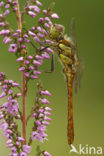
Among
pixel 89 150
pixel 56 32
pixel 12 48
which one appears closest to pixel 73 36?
pixel 56 32

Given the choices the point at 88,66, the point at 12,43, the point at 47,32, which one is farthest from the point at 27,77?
the point at 88,66

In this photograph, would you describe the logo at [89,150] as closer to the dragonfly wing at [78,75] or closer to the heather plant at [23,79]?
the dragonfly wing at [78,75]

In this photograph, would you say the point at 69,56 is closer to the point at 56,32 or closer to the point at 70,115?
the point at 56,32

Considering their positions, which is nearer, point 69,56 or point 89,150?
point 69,56

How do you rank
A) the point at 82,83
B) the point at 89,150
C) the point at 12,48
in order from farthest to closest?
the point at 82,83 < the point at 89,150 < the point at 12,48

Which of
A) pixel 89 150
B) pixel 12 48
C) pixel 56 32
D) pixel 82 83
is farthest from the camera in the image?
pixel 82 83

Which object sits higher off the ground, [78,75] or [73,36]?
[73,36]

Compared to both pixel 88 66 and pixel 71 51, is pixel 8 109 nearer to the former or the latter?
pixel 71 51

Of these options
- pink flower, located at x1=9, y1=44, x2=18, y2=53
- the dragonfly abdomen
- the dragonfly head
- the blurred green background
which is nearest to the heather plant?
pink flower, located at x1=9, y1=44, x2=18, y2=53
